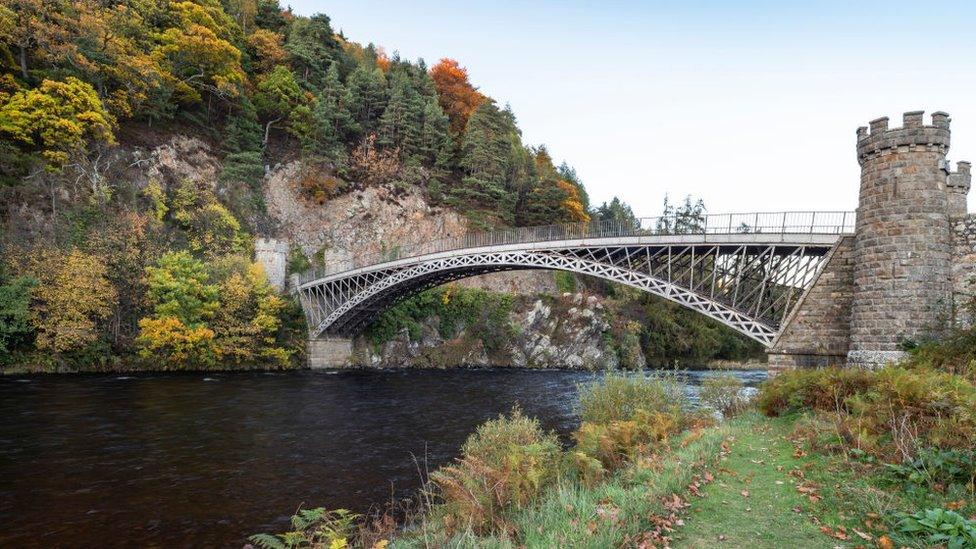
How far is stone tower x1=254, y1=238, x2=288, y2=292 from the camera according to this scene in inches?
1585

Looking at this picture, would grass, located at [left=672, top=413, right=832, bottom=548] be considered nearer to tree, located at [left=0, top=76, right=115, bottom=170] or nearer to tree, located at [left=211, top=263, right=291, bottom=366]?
tree, located at [left=211, top=263, right=291, bottom=366]

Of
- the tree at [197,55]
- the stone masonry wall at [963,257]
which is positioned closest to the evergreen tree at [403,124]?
the tree at [197,55]

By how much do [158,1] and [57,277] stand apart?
31.7m

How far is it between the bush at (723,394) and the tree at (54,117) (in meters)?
39.4

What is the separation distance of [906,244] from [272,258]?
40361mm

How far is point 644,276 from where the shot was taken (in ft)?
82.0

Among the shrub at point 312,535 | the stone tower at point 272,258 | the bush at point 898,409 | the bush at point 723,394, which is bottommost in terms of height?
the shrub at point 312,535

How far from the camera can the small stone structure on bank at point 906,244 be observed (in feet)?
49.3

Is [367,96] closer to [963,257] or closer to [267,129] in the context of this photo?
[267,129]

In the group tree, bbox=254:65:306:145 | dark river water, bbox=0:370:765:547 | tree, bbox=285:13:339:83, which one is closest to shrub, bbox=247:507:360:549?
dark river water, bbox=0:370:765:547

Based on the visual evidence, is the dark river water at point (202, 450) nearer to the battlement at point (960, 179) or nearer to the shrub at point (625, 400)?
the shrub at point (625, 400)

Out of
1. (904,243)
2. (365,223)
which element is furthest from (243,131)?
(904,243)

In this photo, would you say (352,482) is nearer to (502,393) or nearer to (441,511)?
(441,511)

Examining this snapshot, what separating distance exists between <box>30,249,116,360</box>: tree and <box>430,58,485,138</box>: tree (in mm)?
45787
